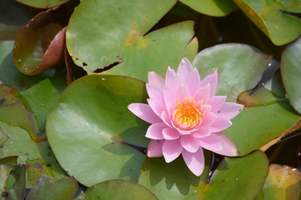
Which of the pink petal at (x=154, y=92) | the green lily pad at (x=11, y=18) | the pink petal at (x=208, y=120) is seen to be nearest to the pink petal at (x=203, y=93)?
the pink petal at (x=208, y=120)

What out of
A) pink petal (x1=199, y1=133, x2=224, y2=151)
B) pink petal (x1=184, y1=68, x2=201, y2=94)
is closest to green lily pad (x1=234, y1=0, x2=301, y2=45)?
pink petal (x1=184, y1=68, x2=201, y2=94)

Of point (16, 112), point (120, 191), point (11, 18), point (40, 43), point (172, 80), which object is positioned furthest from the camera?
point (11, 18)

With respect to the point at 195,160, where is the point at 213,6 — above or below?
above

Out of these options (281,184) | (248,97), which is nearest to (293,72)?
(248,97)

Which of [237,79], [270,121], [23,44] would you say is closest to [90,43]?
[23,44]

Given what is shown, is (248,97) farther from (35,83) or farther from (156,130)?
(35,83)

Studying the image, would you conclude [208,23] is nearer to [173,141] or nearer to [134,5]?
[134,5]
